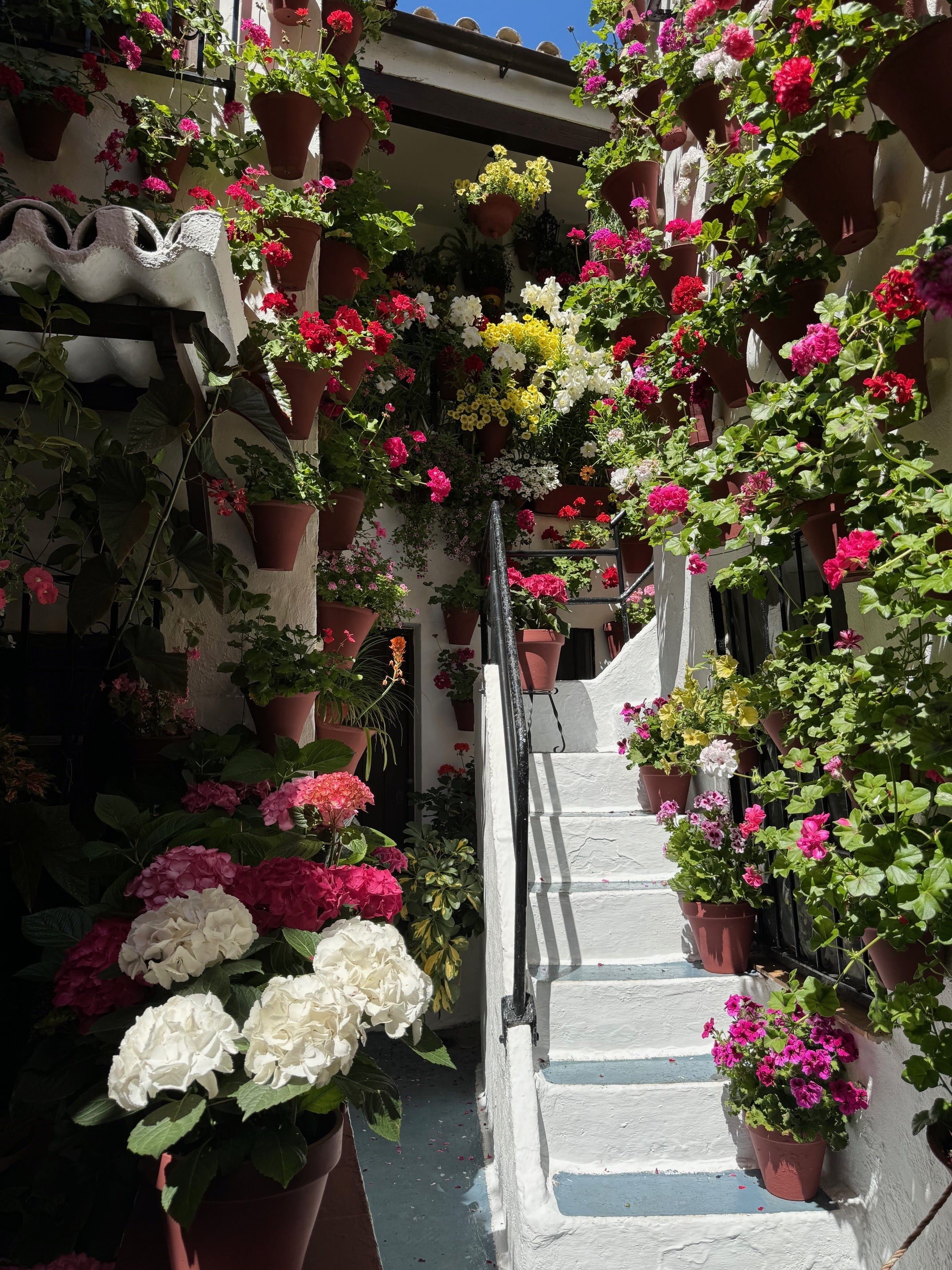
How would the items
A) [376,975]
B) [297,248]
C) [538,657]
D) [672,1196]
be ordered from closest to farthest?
1. [376,975]
2. [672,1196]
3. [297,248]
4. [538,657]

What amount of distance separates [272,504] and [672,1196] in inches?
105

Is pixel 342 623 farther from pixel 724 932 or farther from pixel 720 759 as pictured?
pixel 724 932

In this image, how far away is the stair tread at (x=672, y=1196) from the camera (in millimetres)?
2496

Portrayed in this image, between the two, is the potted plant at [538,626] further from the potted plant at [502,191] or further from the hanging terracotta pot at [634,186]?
the potted plant at [502,191]

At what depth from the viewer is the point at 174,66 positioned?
10.2 feet

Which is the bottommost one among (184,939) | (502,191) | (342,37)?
(184,939)

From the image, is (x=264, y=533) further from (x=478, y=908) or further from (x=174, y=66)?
(x=478, y=908)

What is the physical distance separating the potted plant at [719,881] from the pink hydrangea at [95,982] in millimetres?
2309

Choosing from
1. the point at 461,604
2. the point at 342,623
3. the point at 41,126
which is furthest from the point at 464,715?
the point at 41,126

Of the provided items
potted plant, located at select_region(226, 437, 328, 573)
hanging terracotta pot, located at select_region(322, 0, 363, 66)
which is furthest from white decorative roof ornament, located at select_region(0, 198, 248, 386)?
hanging terracotta pot, located at select_region(322, 0, 363, 66)

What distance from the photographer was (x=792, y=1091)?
2.43m

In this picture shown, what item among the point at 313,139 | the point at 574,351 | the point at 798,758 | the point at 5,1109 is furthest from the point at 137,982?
the point at 574,351

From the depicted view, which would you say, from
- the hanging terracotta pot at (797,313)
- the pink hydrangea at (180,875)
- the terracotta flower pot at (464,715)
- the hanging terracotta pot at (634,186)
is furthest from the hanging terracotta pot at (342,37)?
the pink hydrangea at (180,875)

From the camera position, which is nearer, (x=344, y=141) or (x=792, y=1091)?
(x=792, y=1091)
